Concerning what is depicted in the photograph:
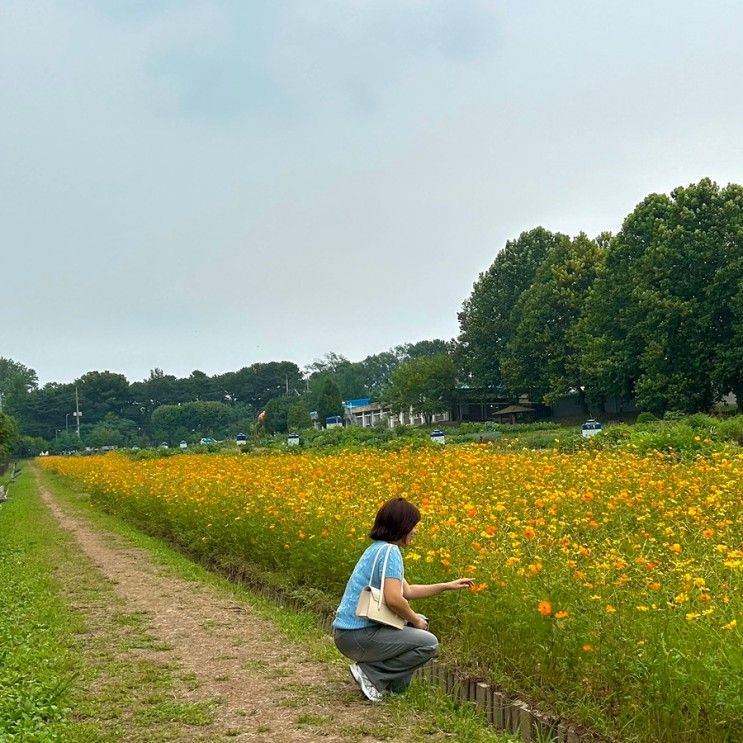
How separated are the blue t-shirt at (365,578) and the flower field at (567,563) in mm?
533

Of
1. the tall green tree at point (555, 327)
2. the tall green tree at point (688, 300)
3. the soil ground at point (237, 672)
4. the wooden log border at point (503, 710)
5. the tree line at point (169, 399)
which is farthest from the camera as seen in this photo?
the tree line at point (169, 399)

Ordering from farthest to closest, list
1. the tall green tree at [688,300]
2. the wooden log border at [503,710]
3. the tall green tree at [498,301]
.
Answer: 1. the tall green tree at [498,301]
2. the tall green tree at [688,300]
3. the wooden log border at [503,710]

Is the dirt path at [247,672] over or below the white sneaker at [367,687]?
below

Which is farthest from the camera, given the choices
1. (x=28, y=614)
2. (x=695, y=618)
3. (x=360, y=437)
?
(x=360, y=437)

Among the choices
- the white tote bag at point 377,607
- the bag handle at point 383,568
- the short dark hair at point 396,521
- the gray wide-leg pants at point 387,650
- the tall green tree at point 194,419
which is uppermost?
the tall green tree at point 194,419

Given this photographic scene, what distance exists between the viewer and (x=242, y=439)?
1298 inches

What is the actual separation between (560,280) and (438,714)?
3864cm

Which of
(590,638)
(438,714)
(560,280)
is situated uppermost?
(560,280)

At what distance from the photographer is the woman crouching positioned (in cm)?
429

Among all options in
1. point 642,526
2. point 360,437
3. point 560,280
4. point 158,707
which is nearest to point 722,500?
point 642,526

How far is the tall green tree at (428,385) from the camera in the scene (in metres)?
52.3

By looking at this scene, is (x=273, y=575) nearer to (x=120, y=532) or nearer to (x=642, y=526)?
(x=642, y=526)

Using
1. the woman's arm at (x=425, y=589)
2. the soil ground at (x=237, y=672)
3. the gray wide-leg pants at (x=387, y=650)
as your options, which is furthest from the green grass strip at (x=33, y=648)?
the woman's arm at (x=425, y=589)

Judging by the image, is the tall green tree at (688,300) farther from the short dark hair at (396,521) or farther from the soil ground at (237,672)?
the short dark hair at (396,521)
